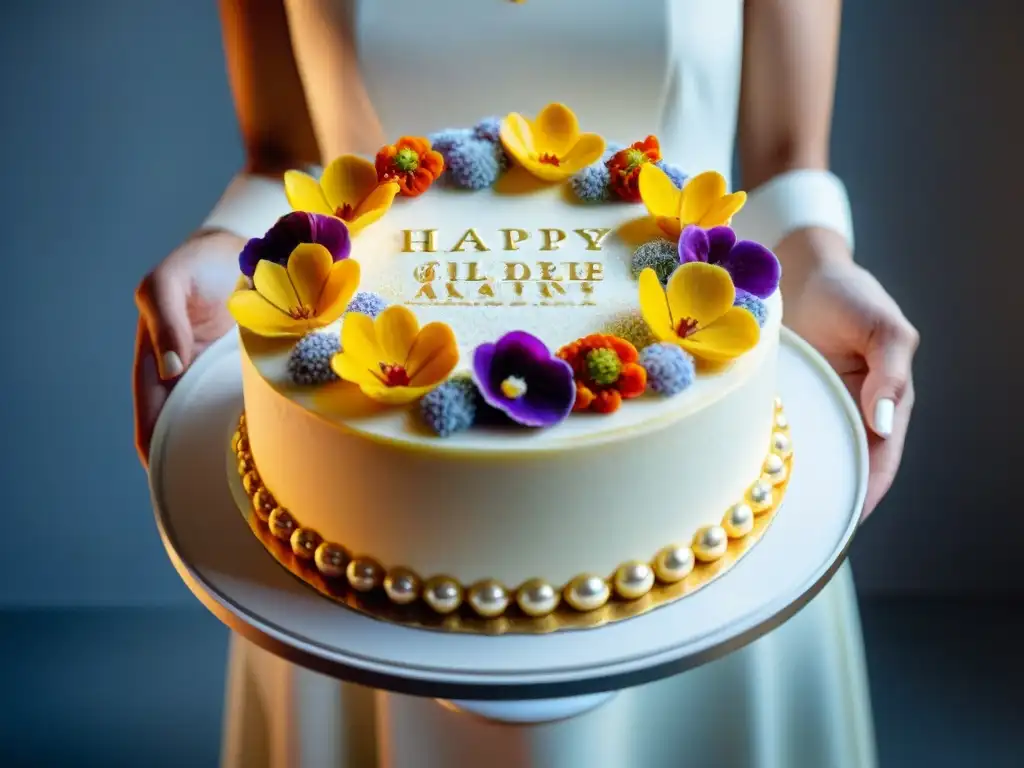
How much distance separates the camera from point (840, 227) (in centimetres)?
146

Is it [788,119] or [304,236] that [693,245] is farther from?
[788,119]

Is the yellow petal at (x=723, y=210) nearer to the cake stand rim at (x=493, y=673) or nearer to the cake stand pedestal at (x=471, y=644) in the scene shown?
the cake stand pedestal at (x=471, y=644)

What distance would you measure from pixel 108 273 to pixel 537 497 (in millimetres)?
1573

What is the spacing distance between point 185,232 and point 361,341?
1.30 meters

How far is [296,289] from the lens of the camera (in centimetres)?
108

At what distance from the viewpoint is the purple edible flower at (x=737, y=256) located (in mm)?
1100

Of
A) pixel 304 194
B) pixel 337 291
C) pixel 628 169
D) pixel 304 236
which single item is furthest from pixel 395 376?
pixel 628 169

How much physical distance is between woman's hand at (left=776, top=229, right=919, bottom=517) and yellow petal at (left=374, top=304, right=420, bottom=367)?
539 millimetres

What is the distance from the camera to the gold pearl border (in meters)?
0.97

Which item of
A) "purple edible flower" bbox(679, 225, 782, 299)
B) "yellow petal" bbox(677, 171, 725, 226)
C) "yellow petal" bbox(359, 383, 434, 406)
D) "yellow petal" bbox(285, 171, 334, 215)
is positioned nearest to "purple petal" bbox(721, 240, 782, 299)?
"purple edible flower" bbox(679, 225, 782, 299)

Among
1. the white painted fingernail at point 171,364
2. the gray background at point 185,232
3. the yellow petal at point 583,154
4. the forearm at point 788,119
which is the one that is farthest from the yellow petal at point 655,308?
the gray background at point 185,232

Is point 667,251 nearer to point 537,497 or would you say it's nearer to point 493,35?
point 537,497

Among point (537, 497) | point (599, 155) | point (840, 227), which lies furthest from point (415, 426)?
point (840, 227)

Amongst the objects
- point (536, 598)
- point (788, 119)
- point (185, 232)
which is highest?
point (788, 119)
